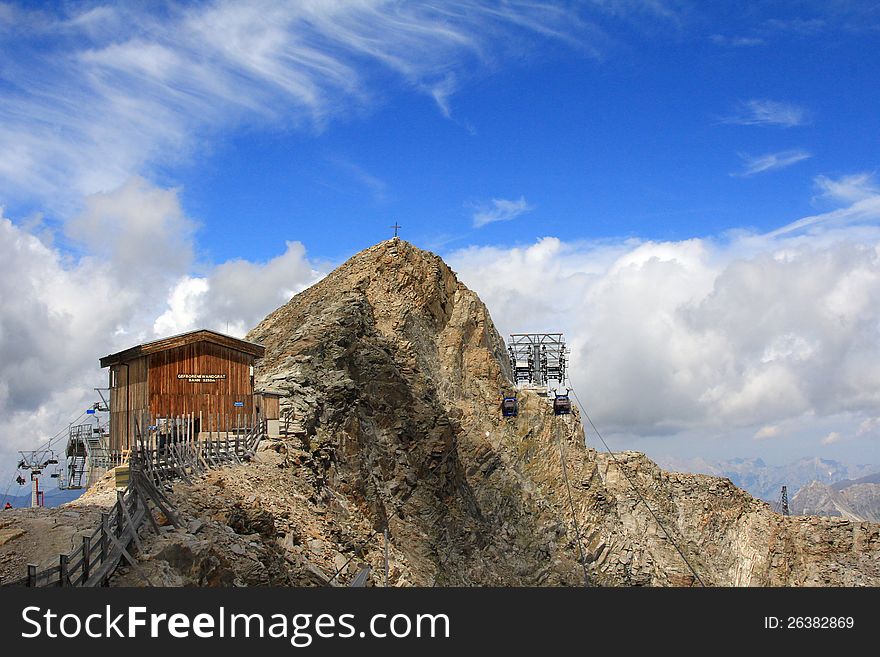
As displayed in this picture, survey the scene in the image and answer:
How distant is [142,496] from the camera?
21.3 metres

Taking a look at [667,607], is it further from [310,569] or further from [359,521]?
[359,521]

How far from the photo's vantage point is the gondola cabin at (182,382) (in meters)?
37.6

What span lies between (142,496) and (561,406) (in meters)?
59.4

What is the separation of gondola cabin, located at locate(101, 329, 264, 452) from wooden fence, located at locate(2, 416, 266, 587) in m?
0.98

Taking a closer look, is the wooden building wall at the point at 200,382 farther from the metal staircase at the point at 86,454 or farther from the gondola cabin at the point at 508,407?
the gondola cabin at the point at 508,407

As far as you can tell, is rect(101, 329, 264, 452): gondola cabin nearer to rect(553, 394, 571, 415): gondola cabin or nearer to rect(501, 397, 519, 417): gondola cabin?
rect(501, 397, 519, 417): gondola cabin

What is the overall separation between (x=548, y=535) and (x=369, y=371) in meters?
21.5

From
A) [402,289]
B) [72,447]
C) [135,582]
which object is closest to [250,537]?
[135,582]

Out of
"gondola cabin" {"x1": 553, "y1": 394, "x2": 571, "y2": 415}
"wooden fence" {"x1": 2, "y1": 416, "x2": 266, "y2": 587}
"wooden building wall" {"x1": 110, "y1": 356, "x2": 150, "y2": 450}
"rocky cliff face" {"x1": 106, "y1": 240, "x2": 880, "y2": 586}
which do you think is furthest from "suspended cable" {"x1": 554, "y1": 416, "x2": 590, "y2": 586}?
"wooden building wall" {"x1": 110, "y1": 356, "x2": 150, "y2": 450}

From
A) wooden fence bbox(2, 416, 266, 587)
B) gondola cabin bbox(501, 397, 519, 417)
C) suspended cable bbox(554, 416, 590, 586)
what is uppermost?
gondola cabin bbox(501, 397, 519, 417)

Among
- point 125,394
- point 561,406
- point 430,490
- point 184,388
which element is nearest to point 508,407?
point 561,406

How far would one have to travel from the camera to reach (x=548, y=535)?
62.7 metres

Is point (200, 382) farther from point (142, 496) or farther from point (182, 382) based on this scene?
point (142, 496)

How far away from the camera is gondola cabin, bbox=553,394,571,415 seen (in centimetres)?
7662
